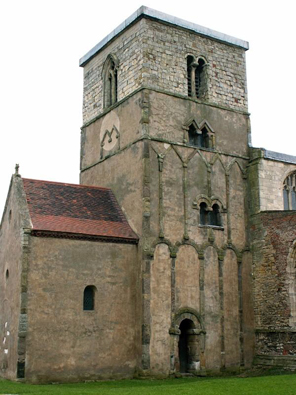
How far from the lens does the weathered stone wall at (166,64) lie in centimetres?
2603

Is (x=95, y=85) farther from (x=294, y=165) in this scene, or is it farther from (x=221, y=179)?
(x=294, y=165)

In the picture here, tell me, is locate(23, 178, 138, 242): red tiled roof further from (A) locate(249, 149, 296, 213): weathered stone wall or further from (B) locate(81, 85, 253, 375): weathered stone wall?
(A) locate(249, 149, 296, 213): weathered stone wall

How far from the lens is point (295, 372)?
22812mm

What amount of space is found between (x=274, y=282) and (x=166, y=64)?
11.2 metres

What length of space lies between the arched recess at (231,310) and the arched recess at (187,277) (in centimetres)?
156

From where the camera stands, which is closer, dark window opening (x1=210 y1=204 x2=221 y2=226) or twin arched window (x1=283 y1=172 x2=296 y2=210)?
dark window opening (x1=210 y1=204 x2=221 y2=226)

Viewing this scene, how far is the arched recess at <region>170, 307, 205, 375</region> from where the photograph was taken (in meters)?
23.3

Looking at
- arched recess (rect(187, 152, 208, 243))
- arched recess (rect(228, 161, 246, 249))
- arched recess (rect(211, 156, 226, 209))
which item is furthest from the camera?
arched recess (rect(228, 161, 246, 249))

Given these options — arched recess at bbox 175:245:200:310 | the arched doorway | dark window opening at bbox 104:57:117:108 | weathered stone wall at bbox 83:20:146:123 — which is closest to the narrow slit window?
dark window opening at bbox 104:57:117:108

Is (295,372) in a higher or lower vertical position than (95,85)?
lower

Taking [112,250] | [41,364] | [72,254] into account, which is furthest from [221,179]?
[41,364]

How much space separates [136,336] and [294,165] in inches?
473

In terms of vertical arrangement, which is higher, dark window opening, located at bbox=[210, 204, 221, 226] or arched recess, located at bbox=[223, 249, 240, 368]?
dark window opening, located at bbox=[210, 204, 221, 226]

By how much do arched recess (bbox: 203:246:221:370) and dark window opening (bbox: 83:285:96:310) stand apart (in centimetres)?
495
